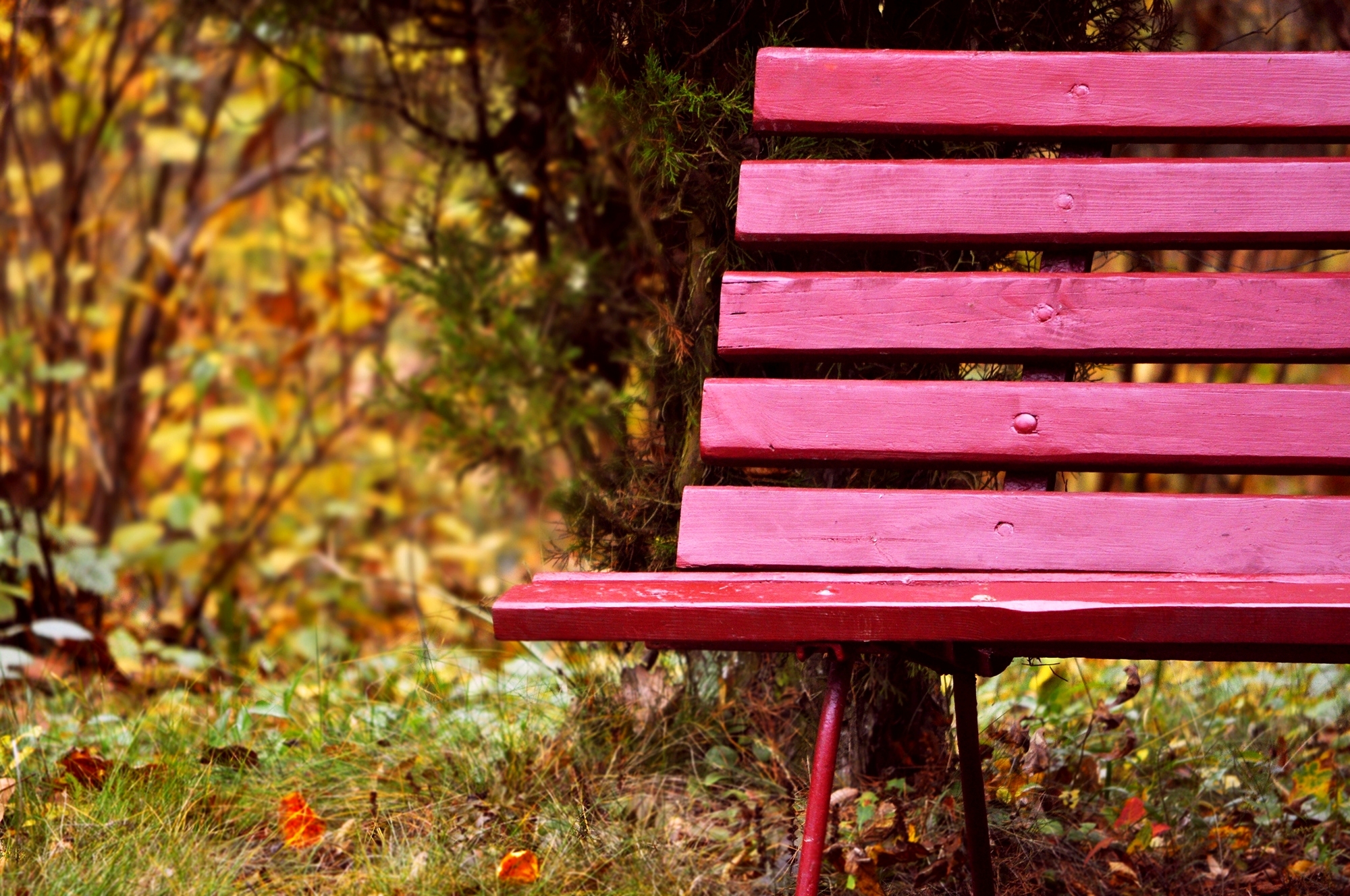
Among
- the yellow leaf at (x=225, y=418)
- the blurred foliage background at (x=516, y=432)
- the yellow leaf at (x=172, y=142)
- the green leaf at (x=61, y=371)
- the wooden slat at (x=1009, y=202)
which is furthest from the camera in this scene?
the yellow leaf at (x=225, y=418)

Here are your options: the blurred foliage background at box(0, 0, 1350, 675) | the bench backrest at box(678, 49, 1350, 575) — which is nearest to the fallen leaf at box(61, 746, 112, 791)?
the blurred foliage background at box(0, 0, 1350, 675)

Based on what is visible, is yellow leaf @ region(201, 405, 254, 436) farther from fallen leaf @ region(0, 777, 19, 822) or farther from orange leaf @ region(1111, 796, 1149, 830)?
orange leaf @ region(1111, 796, 1149, 830)

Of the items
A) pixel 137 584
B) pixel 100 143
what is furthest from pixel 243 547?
pixel 100 143

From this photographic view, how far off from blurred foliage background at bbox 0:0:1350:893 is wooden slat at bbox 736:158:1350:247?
197 mm

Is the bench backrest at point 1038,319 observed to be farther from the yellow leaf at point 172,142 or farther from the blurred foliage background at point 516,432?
the yellow leaf at point 172,142

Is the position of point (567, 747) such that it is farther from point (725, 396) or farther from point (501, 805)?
point (725, 396)

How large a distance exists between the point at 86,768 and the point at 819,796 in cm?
125

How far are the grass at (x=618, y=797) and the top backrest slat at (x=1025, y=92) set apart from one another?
2.95ft

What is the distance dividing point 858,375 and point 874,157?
1.15 ft

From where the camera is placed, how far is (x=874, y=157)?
1.97 m

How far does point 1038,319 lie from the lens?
5.55ft

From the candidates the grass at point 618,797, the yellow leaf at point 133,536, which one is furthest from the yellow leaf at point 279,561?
the grass at point 618,797

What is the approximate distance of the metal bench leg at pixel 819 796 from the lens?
4.20ft

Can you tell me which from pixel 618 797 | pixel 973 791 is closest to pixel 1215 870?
pixel 973 791
